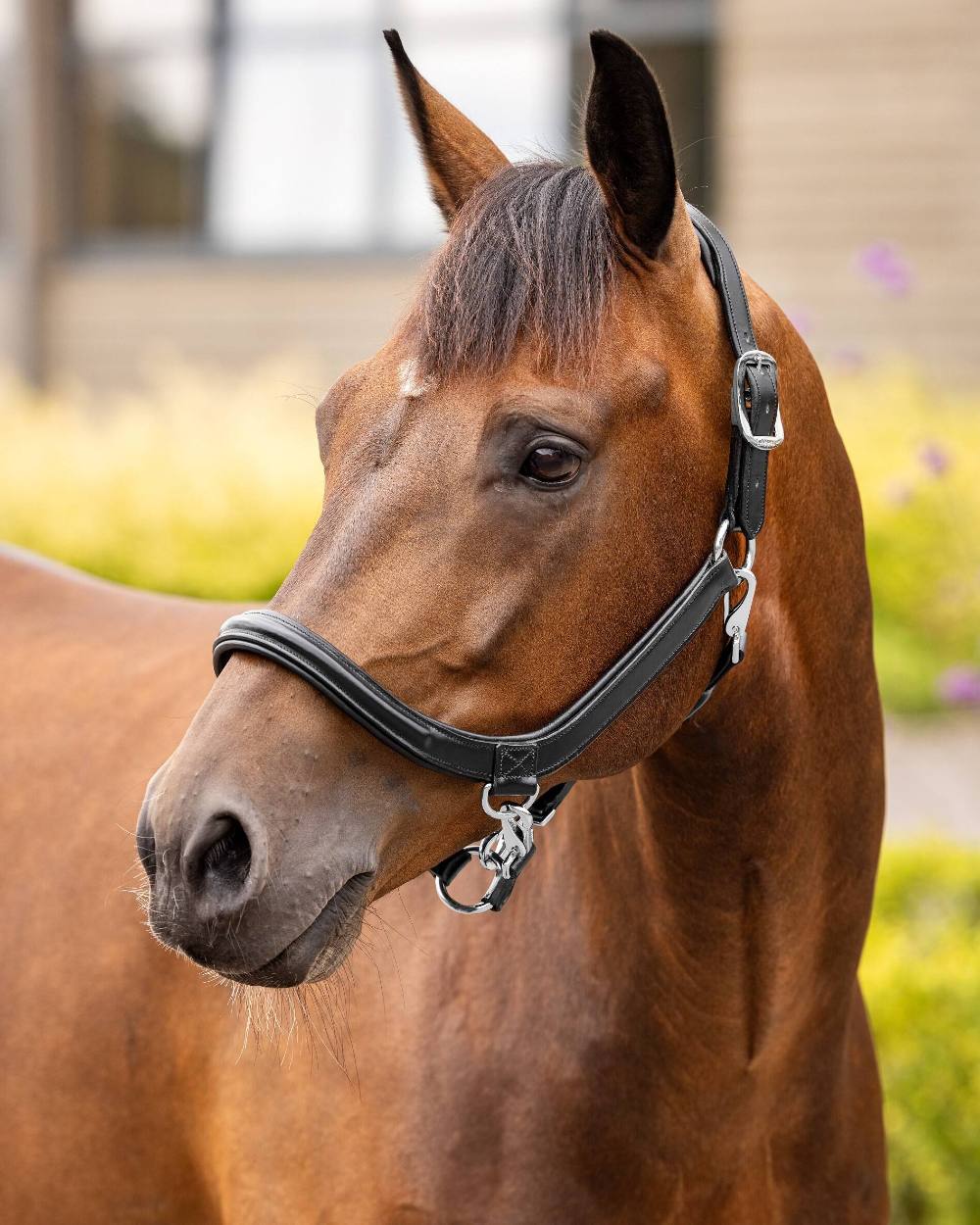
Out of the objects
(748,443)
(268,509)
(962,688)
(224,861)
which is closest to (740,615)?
(748,443)

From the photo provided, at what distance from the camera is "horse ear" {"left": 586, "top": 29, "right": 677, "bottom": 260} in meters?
1.47

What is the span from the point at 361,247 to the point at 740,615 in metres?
10.6

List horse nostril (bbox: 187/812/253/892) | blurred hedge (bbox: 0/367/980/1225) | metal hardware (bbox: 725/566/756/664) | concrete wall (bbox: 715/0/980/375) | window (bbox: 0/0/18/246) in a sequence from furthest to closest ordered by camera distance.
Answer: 1. window (bbox: 0/0/18/246)
2. concrete wall (bbox: 715/0/980/375)
3. blurred hedge (bbox: 0/367/980/1225)
4. metal hardware (bbox: 725/566/756/664)
5. horse nostril (bbox: 187/812/253/892)

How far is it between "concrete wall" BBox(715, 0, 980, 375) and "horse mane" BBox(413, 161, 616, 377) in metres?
8.31

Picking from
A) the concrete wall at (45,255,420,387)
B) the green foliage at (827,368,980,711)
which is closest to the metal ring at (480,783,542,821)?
the green foliage at (827,368,980,711)

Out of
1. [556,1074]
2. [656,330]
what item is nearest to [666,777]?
[556,1074]

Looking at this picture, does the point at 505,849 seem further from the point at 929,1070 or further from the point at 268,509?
the point at 268,509

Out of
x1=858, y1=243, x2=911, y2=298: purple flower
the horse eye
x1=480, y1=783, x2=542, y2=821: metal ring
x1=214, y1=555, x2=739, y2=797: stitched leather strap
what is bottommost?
x1=480, y1=783, x2=542, y2=821: metal ring

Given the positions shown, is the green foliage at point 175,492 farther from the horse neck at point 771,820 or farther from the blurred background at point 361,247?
the horse neck at point 771,820

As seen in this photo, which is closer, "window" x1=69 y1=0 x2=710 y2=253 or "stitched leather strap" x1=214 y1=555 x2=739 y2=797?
"stitched leather strap" x1=214 y1=555 x2=739 y2=797

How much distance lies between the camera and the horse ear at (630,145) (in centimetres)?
147

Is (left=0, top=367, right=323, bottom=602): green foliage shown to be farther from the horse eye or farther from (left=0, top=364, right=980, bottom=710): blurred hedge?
the horse eye

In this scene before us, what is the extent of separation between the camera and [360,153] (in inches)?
464

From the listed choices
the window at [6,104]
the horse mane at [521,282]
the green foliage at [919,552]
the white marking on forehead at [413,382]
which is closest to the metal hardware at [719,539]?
the horse mane at [521,282]
